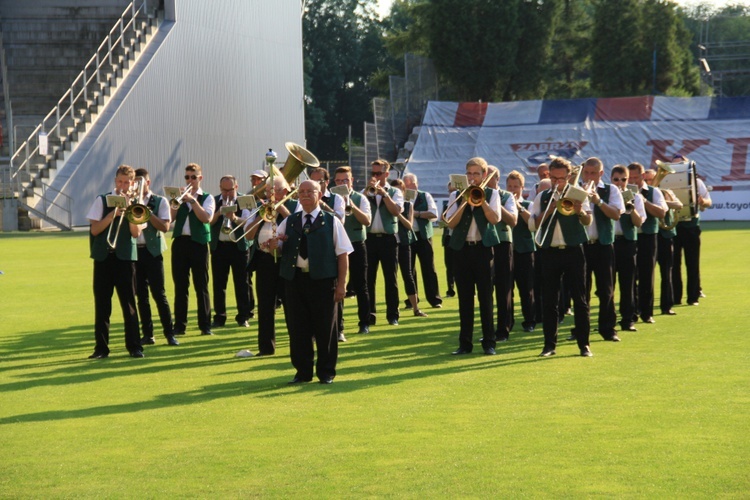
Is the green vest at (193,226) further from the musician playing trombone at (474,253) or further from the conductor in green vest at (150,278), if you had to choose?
the musician playing trombone at (474,253)

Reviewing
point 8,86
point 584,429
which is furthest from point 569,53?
point 584,429

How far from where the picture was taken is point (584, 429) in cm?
782

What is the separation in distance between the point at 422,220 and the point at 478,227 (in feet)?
16.8

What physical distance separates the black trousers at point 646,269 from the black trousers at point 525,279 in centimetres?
133

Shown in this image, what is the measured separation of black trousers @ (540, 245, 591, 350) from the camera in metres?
11.2

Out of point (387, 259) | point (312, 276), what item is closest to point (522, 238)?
point (387, 259)

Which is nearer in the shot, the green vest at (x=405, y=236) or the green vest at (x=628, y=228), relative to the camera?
the green vest at (x=628, y=228)

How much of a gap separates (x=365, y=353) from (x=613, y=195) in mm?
3069

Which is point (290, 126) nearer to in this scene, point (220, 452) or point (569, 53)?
point (569, 53)

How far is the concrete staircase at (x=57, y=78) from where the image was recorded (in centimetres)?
3691

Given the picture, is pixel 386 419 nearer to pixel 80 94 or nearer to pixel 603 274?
pixel 603 274

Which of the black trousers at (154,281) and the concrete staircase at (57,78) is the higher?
the concrete staircase at (57,78)

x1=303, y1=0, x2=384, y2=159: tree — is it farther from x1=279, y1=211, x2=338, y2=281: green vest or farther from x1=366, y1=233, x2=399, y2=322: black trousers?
x1=279, y1=211, x2=338, y2=281: green vest

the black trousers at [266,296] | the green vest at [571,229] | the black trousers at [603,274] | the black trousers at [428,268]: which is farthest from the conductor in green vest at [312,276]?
the black trousers at [428,268]
